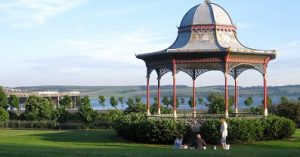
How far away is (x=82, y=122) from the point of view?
65438 millimetres

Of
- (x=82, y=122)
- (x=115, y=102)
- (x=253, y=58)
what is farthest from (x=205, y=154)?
(x=115, y=102)

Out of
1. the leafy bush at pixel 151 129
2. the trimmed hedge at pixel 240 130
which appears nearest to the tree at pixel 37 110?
the leafy bush at pixel 151 129

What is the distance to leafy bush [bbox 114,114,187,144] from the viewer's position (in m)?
31.6

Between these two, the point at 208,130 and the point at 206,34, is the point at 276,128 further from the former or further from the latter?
the point at 206,34

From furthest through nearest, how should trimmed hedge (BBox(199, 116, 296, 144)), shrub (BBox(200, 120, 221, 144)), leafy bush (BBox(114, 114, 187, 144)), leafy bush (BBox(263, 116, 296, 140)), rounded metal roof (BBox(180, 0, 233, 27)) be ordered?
rounded metal roof (BBox(180, 0, 233, 27)) < leafy bush (BBox(263, 116, 296, 140)) < leafy bush (BBox(114, 114, 187, 144)) < trimmed hedge (BBox(199, 116, 296, 144)) < shrub (BBox(200, 120, 221, 144))

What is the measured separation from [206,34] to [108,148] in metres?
11.9

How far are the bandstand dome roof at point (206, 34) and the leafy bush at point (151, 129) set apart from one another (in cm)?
453

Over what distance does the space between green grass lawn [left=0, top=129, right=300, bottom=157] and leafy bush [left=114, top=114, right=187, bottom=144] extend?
0.92m

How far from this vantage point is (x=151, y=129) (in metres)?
32.2

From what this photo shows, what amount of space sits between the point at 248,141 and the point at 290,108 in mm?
20010

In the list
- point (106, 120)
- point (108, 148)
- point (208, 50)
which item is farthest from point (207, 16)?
point (106, 120)

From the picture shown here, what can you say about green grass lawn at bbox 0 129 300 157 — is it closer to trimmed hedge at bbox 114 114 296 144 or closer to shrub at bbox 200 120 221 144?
trimmed hedge at bbox 114 114 296 144

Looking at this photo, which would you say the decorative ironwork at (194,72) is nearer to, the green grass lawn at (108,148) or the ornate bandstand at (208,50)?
the ornate bandstand at (208,50)

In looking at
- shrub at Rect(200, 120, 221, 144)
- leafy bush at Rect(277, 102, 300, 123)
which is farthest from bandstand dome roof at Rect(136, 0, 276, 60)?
leafy bush at Rect(277, 102, 300, 123)
